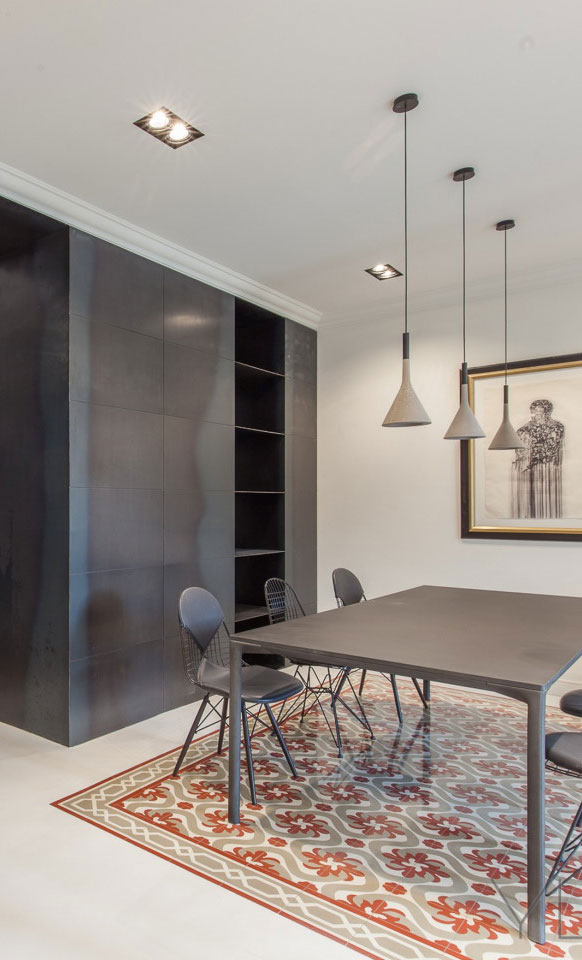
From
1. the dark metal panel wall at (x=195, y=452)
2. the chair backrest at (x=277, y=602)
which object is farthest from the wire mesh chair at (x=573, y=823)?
the dark metal panel wall at (x=195, y=452)

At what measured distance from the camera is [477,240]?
12.9ft

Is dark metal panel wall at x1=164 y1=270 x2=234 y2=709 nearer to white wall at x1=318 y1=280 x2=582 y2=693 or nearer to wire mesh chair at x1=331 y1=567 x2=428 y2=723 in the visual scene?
wire mesh chair at x1=331 y1=567 x2=428 y2=723

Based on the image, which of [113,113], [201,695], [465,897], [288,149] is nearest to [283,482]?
[201,695]

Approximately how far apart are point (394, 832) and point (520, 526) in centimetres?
260

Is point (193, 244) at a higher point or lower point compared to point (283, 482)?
higher

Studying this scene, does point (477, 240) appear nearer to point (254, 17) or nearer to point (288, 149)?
point (288, 149)

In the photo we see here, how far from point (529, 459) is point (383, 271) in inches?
66.7

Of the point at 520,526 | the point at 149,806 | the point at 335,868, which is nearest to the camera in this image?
the point at 335,868

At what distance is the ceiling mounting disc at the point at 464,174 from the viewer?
3053mm

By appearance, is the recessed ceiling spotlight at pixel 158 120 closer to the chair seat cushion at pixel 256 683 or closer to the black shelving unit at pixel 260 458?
the black shelving unit at pixel 260 458

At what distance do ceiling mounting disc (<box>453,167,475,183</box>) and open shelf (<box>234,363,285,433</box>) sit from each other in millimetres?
2235

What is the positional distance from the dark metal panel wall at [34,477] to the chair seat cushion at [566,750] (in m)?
2.45

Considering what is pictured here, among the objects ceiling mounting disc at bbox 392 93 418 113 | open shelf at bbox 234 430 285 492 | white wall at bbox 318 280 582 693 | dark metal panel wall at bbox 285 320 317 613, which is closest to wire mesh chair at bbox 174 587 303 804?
dark metal panel wall at bbox 285 320 317 613

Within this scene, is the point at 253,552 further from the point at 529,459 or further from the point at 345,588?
the point at 529,459
